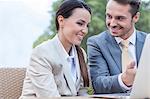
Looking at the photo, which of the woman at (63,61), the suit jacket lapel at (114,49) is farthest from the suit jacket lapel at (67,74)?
the suit jacket lapel at (114,49)

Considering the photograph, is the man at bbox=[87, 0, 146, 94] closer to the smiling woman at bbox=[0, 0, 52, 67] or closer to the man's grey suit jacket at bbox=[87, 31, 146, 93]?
the man's grey suit jacket at bbox=[87, 31, 146, 93]

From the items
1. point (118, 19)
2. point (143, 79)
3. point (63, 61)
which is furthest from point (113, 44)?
point (143, 79)

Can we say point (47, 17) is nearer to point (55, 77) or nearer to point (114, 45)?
point (114, 45)

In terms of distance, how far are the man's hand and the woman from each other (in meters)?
0.23

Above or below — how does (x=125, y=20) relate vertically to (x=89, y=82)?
above

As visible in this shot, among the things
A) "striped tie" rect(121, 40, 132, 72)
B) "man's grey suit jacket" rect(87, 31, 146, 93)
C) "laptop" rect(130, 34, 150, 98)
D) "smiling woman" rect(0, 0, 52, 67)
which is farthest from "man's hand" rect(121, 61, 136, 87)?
"smiling woman" rect(0, 0, 52, 67)

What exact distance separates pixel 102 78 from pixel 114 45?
0.21 meters

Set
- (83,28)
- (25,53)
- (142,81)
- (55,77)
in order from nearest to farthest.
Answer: (142,81) < (55,77) < (83,28) < (25,53)

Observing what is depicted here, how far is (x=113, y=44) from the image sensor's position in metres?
2.12

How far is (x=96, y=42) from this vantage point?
2.14 m

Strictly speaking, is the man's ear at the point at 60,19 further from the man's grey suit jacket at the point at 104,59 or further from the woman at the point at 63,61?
the man's grey suit jacket at the point at 104,59

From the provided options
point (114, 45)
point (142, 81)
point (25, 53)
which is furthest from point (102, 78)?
point (25, 53)

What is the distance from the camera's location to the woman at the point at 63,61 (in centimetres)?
178

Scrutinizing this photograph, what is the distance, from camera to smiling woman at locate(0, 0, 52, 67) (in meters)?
3.78
